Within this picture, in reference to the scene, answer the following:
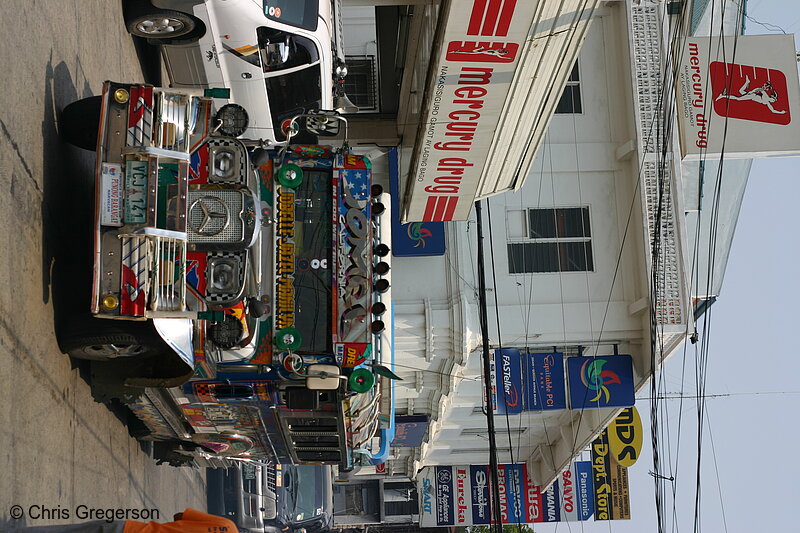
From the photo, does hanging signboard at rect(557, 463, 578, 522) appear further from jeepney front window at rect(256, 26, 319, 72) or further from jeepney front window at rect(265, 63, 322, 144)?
jeepney front window at rect(256, 26, 319, 72)

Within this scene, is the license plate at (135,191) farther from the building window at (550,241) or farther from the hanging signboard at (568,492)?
the hanging signboard at (568,492)

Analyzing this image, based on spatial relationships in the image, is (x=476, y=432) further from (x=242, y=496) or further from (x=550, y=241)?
(x=550, y=241)

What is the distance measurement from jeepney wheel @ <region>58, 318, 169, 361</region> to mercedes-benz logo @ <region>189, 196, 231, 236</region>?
0.98m

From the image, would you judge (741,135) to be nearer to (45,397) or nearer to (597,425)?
(597,425)

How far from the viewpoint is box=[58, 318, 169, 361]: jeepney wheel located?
7430 millimetres

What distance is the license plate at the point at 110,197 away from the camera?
275 inches

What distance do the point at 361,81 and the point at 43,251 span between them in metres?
10.8

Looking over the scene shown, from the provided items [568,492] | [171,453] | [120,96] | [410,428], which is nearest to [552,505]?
[568,492]

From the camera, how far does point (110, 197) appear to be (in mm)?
7039

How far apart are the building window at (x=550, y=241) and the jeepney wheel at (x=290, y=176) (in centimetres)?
848

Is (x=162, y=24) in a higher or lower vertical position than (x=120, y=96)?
higher

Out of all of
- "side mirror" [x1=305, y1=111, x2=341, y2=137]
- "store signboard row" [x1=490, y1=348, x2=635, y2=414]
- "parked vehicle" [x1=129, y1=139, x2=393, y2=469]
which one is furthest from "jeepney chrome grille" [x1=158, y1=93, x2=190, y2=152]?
"store signboard row" [x1=490, y1=348, x2=635, y2=414]

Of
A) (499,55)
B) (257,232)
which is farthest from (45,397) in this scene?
(499,55)

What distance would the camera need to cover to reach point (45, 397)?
7309 mm
